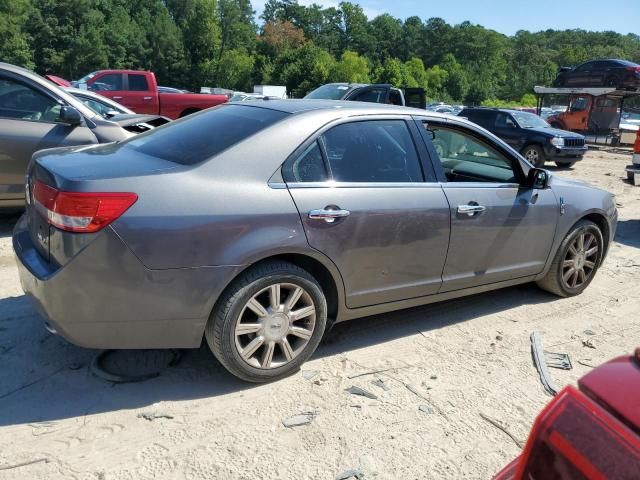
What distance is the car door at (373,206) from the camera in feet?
10.5

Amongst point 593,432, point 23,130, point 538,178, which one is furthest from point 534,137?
point 593,432

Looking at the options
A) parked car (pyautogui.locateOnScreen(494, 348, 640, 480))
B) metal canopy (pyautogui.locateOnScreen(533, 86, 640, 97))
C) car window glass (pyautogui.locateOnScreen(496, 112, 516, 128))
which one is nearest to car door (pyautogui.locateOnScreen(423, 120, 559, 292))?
parked car (pyautogui.locateOnScreen(494, 348, 640, 480))

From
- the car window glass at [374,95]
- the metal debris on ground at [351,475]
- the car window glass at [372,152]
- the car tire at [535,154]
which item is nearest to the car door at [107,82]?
the car window glass at [374,95]

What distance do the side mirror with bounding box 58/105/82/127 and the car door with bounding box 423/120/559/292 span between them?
147 inches

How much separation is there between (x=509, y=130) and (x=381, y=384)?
13.5 metres

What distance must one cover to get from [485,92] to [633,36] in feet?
259

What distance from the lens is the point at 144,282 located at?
2756mm

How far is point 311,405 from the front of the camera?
121 inches

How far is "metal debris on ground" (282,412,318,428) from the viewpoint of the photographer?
2.89 metres

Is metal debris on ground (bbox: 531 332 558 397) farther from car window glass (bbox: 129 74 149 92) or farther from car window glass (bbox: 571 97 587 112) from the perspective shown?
car window glass (bbox: 571 97 587 112)

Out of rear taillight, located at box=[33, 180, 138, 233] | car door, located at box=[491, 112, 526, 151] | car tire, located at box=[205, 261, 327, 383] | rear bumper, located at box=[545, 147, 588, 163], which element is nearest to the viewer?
rear taillight, located at box=[33, 180, 138, 233]

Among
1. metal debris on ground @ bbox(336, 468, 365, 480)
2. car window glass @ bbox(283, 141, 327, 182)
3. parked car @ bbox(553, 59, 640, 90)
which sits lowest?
metal debris on ground @ bbox(336, 468, 365, 480)

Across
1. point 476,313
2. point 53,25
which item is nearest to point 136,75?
point 476,313

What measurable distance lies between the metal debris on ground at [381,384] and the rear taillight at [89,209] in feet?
Answer: 5.68
